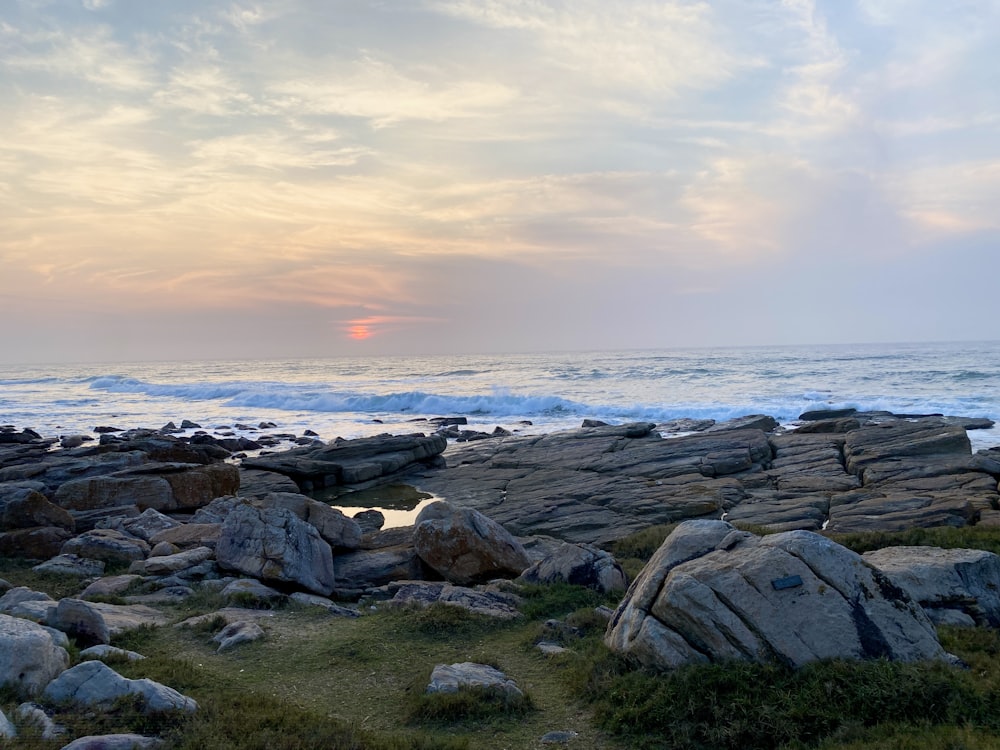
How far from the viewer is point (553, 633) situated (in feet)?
38.3

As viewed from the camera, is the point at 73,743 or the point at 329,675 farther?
the point at 329,675

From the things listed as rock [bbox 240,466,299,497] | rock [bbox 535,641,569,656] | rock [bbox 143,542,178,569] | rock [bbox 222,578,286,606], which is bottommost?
rock [bbox 240,466,299,497]

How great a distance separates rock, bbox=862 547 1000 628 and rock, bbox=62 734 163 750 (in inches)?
401

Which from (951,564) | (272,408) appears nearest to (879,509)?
(951,564)

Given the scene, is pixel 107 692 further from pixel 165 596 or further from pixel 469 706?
pixel 165 596

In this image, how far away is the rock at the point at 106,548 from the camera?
1772 centimetres

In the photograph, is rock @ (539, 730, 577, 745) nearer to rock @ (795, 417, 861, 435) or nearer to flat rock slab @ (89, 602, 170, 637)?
flat rock slab @ (89, 602, 170, 637)

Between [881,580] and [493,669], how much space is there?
5521 mm

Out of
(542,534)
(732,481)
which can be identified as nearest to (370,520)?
(542,534)

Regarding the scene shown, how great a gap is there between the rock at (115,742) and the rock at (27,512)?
16085 mm

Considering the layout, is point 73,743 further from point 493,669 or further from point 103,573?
point 103,573

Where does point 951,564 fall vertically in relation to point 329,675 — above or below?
above

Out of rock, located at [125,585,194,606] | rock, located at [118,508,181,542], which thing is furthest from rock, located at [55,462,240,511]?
rock, located at [125,585,194,606]

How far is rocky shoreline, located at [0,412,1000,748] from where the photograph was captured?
9.04 m
